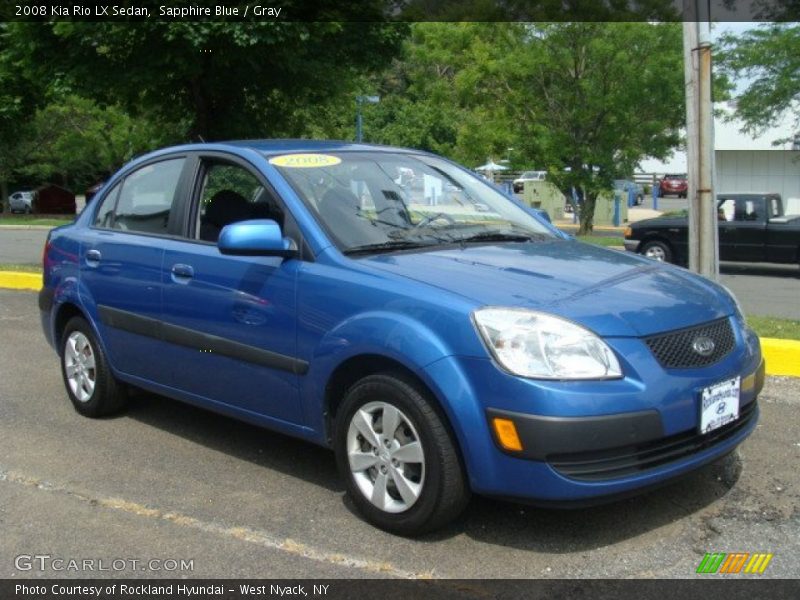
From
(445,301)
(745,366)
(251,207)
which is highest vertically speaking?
(251,207)

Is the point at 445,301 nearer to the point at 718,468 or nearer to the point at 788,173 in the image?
the point at 718,468

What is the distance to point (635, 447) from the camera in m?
3.29

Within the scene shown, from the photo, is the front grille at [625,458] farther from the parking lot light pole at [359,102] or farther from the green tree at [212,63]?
the parking lot light pole at [359,102]

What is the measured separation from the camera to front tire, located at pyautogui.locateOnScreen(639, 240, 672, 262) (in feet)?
50.4

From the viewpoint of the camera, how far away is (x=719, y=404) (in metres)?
3.51

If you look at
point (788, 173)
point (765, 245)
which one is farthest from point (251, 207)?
point (788, 173)

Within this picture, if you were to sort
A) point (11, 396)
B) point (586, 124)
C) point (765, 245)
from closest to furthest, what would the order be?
point (11, 396)
point (765, 245)
point (586, 124)

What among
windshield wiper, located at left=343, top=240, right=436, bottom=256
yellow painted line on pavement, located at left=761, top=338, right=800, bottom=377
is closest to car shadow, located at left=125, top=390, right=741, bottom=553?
windshield wiper, located at left=343, top=240, right=436, bottom=256

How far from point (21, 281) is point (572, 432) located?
10133 mm

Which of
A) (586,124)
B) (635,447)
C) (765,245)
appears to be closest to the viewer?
(635,447)

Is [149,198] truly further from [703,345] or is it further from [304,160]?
[703,345]

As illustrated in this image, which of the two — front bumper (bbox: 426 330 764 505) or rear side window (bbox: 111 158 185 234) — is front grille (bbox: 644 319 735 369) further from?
rear side window (bbox: 111 158 185 234)

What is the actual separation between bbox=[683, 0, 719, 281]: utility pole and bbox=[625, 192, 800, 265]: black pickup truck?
8.09 m

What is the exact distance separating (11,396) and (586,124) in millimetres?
18581
